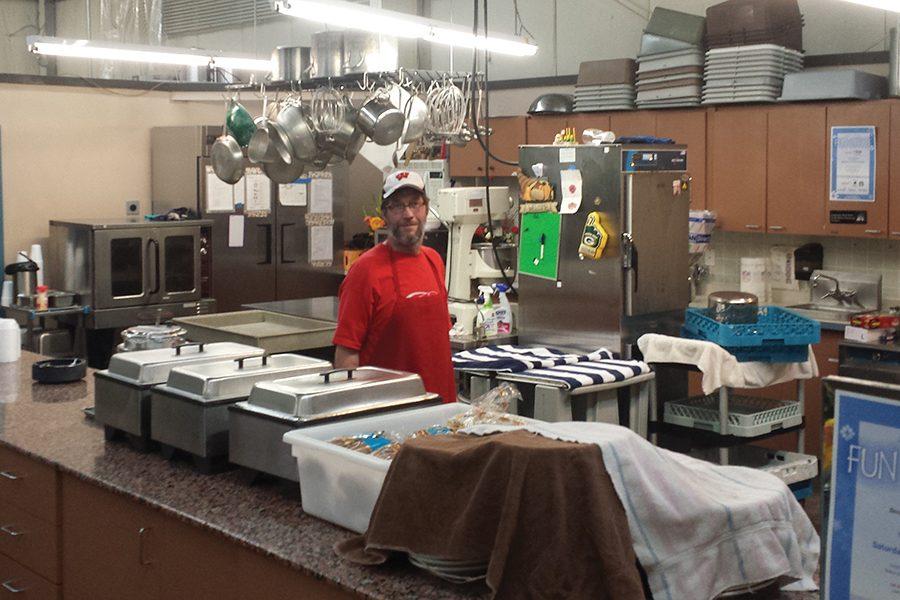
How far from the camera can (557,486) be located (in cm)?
185

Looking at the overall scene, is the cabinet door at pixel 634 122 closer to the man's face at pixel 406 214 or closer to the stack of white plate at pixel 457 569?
the man's face at pixel 406 214

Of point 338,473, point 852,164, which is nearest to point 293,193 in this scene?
point 852,164

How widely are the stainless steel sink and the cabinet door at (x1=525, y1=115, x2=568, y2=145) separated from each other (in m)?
1.97

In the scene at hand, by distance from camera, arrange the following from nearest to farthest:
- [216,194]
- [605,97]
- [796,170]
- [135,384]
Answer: [135,384] → [796,170] → [605,97] → [216,194]

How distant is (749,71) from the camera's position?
6246 millimetres

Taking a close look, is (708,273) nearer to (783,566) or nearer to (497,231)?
(497,231)

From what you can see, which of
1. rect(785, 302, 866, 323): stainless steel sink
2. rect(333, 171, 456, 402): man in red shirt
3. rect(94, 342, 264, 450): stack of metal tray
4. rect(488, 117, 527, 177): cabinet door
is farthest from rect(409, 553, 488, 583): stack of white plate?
rect(488, 117, 527, 177): cabinet door

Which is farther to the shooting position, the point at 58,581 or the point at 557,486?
the point at 58,581

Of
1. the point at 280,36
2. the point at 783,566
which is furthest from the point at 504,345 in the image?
the point at 280,36

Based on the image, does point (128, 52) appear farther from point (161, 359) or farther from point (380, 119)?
point (161, 359)

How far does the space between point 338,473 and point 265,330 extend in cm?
291

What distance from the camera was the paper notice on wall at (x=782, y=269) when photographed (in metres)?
6.64

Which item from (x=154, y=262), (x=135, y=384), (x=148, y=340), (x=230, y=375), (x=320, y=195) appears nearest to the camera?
(x=230, y=375)

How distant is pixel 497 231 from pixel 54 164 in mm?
3406
